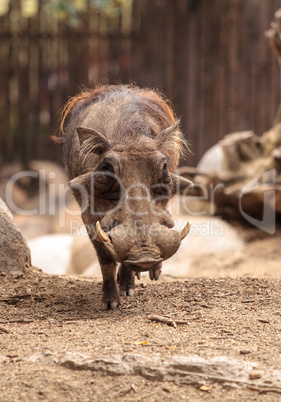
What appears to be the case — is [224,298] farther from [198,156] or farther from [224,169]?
[198,156]

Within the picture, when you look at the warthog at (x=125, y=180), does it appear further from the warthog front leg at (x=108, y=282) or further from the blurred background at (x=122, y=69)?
the blurred background at (x=122, y=69)

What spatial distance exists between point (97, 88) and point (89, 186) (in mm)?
1212

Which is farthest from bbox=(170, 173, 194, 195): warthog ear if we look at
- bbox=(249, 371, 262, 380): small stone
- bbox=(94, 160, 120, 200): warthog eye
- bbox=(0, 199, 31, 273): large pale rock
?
bbox=(249, 371, 262, 380): small stone

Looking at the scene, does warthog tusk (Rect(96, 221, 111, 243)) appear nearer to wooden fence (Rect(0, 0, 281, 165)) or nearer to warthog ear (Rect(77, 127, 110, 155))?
warthog ear (Rect(77, 127, 110, 155))

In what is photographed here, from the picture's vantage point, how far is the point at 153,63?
9.52 m

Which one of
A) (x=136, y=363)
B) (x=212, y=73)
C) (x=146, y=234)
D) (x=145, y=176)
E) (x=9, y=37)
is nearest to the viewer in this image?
(x=136, y=363)

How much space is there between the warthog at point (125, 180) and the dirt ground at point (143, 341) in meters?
0.30

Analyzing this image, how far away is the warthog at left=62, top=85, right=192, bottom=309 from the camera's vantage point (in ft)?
9.71

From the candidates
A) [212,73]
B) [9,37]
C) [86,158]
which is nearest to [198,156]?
[212,73]

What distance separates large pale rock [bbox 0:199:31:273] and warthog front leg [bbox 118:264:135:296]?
72cm

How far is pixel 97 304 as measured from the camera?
11.5ft

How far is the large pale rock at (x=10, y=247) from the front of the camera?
3.84m

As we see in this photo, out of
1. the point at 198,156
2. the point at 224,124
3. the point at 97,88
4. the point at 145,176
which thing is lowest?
the point at 198,156

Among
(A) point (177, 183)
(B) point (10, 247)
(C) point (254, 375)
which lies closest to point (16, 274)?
(B) point (10, 247)
